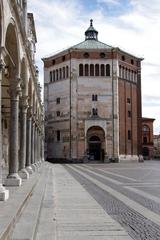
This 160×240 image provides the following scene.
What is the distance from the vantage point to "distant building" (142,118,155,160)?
117m

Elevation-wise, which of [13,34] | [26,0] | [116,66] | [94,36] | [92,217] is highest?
[94,36]

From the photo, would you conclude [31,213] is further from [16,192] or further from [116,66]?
[116,66]

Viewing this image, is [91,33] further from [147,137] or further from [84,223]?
[84,223]

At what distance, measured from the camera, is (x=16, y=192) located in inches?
517

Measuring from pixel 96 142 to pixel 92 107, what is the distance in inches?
247

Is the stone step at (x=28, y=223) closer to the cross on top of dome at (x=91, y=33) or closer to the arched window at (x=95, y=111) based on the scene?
the arched window at (x=95, y=111)

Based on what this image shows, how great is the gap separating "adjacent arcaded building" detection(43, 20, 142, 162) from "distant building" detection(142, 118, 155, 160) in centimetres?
3566

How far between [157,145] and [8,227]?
154598 mm

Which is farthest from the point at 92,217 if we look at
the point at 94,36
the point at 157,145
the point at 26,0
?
the point at 157,145

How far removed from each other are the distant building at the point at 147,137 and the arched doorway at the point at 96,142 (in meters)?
40.0

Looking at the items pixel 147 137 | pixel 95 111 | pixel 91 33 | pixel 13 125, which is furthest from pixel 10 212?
pixel 147 137

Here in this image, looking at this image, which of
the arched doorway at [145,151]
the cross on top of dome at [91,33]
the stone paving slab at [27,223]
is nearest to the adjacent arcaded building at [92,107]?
the cross on top of dome at [91,33]

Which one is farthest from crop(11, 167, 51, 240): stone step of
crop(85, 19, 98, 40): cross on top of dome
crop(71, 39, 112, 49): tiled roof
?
crop(85, 19, 98, 40): cross on top of dome

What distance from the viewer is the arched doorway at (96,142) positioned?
76.9 meters
